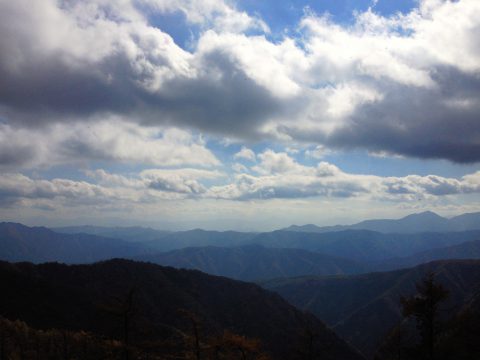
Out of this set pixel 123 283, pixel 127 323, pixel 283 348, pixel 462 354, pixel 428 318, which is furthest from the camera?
pixel 123 283

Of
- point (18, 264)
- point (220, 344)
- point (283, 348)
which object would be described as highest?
point (220, 344)

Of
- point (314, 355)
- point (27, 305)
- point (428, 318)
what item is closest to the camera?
point (428, 318)

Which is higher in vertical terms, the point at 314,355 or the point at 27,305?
the point at 314,355

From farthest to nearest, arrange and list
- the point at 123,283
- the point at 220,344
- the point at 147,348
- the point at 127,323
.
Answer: the point at 123,283, the point at 127,323, the point at 147,348, the point at 220,344

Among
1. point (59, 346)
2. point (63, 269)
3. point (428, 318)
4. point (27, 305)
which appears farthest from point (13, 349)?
point (63, 269)

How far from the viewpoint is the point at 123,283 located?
640 feet

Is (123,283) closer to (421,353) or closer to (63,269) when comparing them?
(63,269)

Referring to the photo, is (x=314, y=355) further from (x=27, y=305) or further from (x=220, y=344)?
(x=27, y=305)

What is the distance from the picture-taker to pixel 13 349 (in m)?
76.1

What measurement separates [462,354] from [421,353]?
9.71 m

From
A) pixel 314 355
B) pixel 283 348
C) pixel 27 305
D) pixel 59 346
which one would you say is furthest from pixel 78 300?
pixel 314 355

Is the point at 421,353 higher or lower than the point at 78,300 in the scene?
higher

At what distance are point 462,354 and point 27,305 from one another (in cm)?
13796

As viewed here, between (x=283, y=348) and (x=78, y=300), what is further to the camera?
(x=283, y=348)
